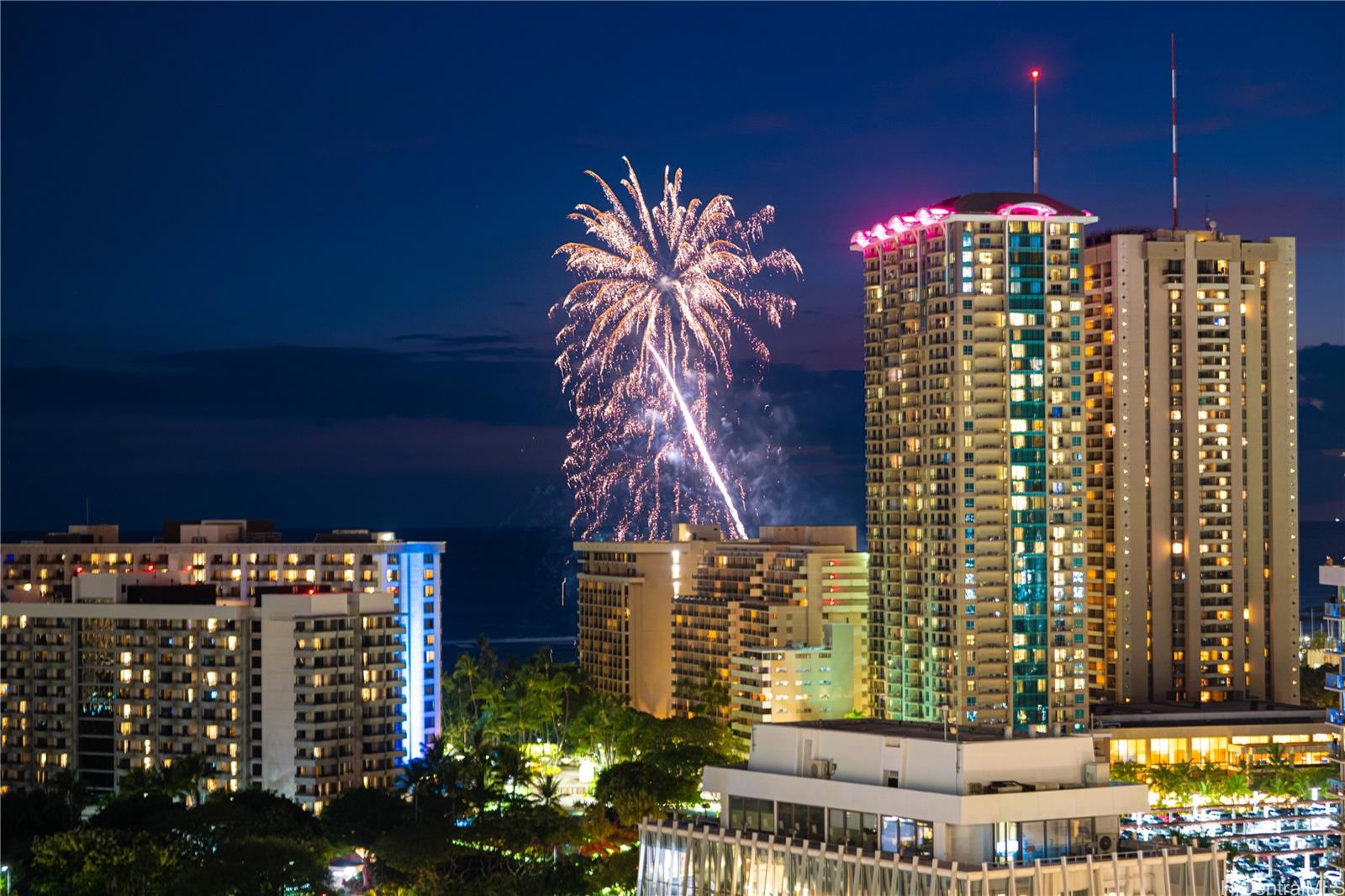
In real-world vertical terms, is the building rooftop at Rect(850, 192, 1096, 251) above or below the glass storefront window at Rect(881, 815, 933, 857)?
above

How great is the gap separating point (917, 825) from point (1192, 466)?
402ft

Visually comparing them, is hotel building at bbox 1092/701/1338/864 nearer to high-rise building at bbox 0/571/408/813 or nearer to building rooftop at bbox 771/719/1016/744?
high-rise building at bbox 0/571/408/813

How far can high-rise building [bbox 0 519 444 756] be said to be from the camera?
18188cm

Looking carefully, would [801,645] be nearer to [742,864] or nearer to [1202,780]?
[1202,780]

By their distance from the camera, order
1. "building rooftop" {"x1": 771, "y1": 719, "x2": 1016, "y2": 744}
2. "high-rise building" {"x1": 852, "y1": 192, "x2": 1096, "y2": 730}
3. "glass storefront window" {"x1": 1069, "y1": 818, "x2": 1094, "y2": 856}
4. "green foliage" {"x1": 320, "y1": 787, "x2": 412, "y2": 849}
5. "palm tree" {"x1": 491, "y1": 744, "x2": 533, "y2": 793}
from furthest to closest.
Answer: "high-rise building" {"x1": 852, "y1": 192, "x2": 1096, "y2": 730}
"palm tree" {"x1": 491, "y1": 744, "x2": 533, "y2": 793}
"green foliage" {"x1": 320, "y1": 787, "x2": 412, "y2": 849}
"building rooftop" {"x1": 771, "y1": 719, "x2": 1016, "y2": 744}
"glass storefront window" {"x1": 1069, "y1": 818, "x2": 1094, "y2": 856}

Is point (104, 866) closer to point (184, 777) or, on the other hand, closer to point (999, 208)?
point (184, 777)

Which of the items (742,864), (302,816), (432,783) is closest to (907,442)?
(432,783)

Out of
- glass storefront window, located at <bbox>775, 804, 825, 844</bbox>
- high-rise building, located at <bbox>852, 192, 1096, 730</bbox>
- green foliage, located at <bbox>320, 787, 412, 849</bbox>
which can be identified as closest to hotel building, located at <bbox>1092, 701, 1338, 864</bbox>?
high-rise building, located at <bbox>852, 192, 1096, 730</bbox>

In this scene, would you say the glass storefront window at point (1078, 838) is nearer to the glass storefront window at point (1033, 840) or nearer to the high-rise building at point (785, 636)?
the glass storefront window at point (1033, 840)

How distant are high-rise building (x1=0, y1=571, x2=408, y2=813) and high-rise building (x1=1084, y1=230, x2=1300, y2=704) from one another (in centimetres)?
6948

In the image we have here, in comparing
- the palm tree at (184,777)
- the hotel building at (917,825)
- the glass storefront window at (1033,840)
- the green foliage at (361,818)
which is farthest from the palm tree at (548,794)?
the glass storefront window at (1033,840)

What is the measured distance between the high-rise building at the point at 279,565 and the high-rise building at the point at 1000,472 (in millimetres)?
41498

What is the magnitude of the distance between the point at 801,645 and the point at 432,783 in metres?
50.6

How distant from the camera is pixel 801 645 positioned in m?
184
